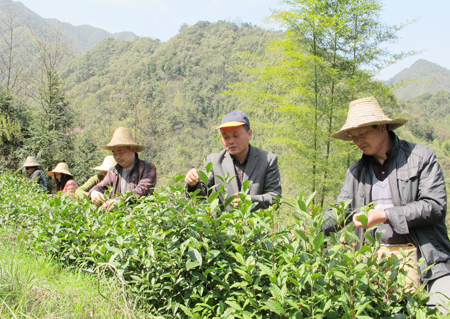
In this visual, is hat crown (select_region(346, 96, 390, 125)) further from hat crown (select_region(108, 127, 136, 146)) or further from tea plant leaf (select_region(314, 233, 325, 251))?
hat crown (select_region(108, 127, 136, 146))

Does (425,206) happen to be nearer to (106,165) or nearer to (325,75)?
(106,165)

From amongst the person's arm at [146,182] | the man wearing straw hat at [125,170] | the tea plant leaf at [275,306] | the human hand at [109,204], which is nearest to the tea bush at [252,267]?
the tea plant leaf at [275,306]

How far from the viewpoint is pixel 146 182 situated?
2846mm

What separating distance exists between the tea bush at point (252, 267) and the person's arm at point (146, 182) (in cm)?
104

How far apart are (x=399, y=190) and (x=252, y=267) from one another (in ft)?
3.80

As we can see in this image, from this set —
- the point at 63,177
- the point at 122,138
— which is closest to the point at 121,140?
the point at 122,138

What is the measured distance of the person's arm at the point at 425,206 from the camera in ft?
5.00

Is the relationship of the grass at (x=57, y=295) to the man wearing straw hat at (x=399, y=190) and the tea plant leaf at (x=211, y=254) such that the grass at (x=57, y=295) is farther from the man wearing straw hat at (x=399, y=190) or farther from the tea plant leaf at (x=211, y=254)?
the man wearing straw hat at (x=399, y=190)

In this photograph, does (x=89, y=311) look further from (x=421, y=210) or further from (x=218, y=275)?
(x=421, y=210)

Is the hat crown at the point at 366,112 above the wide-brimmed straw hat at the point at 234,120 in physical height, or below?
above

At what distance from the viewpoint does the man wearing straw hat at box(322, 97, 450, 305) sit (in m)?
1.54

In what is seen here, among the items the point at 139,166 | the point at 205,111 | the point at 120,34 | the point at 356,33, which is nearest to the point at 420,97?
the point at 205,111

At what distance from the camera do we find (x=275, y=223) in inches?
48.0

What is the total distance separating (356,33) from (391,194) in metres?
9.87
